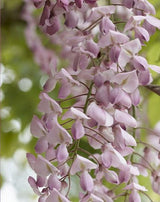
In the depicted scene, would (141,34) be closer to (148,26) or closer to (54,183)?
(148,26)

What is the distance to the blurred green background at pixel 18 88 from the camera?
1.15m

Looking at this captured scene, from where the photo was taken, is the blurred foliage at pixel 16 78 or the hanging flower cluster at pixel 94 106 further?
the blurred foliage at pixel 16 78

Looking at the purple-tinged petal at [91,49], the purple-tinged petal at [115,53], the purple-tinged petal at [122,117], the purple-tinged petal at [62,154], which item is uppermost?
the purple-tinged petal at [115,53]

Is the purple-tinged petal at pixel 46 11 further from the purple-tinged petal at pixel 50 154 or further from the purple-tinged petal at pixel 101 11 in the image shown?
the purple-tinged petal at pixel 50 154

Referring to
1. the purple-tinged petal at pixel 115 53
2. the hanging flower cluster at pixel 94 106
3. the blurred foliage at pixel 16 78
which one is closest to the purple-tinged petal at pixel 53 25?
the hanging flower cluster at pixel 94 106

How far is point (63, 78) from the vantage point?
638 millimetres

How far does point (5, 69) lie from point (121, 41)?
118 centimetres

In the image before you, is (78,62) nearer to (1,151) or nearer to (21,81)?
(21,81)

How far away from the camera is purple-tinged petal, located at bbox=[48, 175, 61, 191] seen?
59 centimetres

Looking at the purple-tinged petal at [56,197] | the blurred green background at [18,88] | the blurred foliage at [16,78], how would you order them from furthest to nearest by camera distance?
the blurred foliage at [16,78] < the blurred green background at [18,88] < the purple-tinged petal at [56,197]

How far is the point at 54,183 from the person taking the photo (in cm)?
59

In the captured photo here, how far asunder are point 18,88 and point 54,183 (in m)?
1.02

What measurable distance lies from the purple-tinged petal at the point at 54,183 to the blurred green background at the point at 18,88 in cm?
32

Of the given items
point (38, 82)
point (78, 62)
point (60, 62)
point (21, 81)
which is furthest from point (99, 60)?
point (60, 62)
